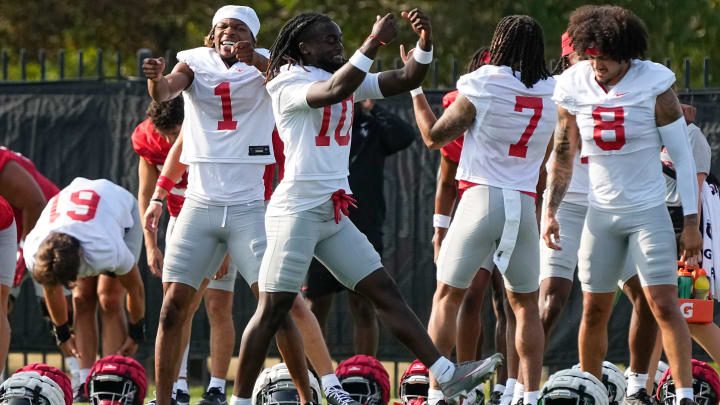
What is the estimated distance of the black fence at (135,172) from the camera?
1024cm

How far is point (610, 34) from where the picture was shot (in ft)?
22.0

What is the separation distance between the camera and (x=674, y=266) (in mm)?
6719

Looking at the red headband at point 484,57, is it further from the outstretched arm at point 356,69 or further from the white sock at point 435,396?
the white sock at point 435,396

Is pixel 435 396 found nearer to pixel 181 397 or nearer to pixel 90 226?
pixel 181 397

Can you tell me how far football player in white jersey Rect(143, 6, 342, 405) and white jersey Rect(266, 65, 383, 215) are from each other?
50cm

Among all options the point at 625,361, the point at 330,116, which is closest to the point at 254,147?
the point at 330,116

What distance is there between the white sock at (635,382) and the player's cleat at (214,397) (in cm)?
233

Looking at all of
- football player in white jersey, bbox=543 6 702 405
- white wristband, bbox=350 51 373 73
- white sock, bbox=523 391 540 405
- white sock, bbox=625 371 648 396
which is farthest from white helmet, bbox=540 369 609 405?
white wristband, bbox=350 51 373 73

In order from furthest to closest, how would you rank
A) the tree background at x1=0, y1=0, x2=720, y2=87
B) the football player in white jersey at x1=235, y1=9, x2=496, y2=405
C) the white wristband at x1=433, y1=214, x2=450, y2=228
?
the tree background at x1=0, y1=0, x2=720, y2=87, the white wristband at x1=433, y1=214, x2=450, y2=228, the football player in white jersey at x1=235, y1=9, x2=496, y2=405

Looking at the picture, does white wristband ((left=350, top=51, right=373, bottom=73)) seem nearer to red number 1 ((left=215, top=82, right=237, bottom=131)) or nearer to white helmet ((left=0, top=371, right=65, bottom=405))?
red number 1 ((left=215, top=82, right=237, bottom=131))

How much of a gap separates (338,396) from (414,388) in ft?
1.98

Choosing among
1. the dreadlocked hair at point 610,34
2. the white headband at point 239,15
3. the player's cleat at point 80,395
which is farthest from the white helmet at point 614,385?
the player's cleat at point 80,395

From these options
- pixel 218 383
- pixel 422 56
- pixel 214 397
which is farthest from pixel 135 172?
pixel 422 56

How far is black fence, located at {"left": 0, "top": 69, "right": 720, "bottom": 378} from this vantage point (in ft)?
33.6
